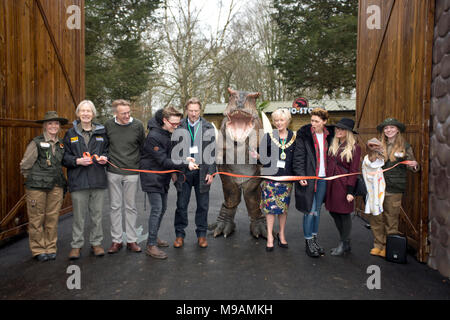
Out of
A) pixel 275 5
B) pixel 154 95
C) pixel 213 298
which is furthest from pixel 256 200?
pixel 154 95

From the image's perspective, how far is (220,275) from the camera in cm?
320

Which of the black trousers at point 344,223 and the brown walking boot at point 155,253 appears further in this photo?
the black trousers at point 344,223

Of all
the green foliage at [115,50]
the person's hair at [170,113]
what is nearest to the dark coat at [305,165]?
the person's hair at [170,113]

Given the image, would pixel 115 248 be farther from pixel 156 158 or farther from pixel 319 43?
pixel 319 43

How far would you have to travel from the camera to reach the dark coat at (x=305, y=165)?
12.1 feet

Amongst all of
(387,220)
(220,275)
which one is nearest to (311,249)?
(387,220)

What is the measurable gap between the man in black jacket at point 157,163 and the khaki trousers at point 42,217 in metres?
1.05

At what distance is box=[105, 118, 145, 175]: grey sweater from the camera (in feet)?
12.3

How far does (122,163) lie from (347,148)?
2.68 m

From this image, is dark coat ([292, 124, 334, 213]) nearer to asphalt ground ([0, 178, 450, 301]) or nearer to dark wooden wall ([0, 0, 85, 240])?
asphalt ground ([0, 178, 450, 301])

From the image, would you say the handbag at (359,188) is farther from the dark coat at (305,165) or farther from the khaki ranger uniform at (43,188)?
the khaki ranger uniform at (43,188)

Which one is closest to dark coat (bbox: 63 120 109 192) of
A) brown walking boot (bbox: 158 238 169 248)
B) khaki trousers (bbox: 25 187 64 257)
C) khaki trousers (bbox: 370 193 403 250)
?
khaki trousers (bbox: 25 187 64 257)

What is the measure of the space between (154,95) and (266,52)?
26.7ft

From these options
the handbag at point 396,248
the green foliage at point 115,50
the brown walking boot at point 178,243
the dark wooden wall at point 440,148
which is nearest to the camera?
the dark wooden wall at point 440,148
